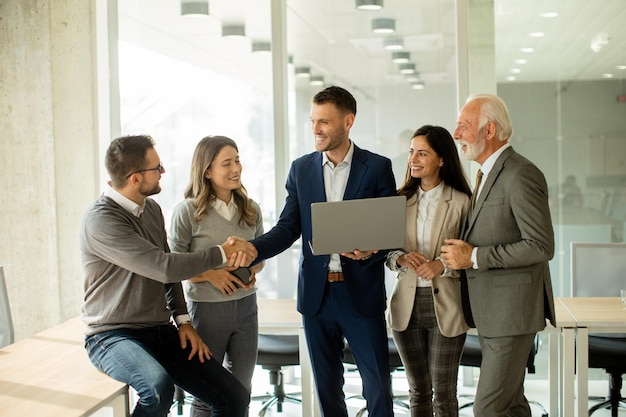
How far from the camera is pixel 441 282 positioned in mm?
2910

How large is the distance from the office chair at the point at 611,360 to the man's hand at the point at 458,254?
1530 mm

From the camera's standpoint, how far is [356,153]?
302 centimetres

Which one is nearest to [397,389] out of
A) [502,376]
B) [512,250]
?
[502,376]

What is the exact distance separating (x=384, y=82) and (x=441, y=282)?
2.24 meters

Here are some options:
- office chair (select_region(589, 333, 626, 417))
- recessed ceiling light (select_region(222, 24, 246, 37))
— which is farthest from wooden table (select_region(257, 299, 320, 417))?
recessed ceiling light (select_region(222, 24, 246, 37))

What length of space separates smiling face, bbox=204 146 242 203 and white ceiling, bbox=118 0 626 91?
1.95m

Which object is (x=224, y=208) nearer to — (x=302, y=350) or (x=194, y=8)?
(x=302, y=350)

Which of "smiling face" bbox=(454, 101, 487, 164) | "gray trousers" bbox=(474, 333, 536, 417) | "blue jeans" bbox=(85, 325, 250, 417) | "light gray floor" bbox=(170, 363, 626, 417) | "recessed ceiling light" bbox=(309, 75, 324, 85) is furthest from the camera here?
"recessed ceiling light" bbox=(309, 75, 324, 85)

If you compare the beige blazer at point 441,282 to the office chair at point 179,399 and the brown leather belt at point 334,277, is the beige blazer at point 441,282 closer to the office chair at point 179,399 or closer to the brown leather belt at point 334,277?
the brown leather belt at point 334,277

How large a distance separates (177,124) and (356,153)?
2432mm

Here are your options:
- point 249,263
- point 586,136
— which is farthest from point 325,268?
A: point 586,136

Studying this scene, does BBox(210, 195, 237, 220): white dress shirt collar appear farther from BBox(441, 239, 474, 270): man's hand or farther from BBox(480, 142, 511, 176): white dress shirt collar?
BBox(480, 142, 511, 176): white dress shirt collar

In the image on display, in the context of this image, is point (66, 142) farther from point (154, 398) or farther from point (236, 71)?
point (154, 398)

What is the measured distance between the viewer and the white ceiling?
462 centimetres
